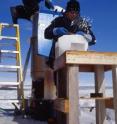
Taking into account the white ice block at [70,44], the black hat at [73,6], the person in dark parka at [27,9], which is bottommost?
the white ice block at [70,44]

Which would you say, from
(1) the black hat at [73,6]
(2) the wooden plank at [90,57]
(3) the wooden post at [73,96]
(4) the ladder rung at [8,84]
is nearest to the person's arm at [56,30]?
(1) the black hat at [73,6]

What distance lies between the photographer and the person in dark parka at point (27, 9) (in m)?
4.76

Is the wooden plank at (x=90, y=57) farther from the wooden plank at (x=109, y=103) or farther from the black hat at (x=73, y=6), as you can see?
the black hat at (x=73, y=6)

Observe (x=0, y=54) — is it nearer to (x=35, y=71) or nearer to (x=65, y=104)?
(x=35, y=71)

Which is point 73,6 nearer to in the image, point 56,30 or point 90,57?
point 56,30

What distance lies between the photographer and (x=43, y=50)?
4.05 meters

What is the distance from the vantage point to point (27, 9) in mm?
4906

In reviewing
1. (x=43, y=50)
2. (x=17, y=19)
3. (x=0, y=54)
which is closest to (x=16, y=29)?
(x=17, y=19)

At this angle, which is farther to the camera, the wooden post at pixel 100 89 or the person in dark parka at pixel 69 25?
the person in dark parka at pixel 69 25

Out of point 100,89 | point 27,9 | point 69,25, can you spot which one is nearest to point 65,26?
point 69,25

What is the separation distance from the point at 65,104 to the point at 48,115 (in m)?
1.53

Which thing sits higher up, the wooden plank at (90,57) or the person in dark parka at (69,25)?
the person in dark parka at (69,25)

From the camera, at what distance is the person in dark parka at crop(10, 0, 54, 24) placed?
187 inches

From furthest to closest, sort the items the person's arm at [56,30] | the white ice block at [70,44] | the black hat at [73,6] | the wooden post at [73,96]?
the black hat at [73,6] < the person's arm at [56,30] < the white ice block at [70,44] < the wooden post at [73,96]
